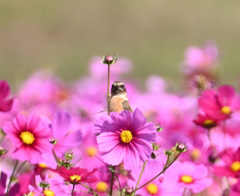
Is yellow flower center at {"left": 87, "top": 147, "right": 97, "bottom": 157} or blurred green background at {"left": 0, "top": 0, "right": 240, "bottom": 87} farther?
blurred green background at {"left": 0, "top": 0, "right": 240, "bottom": 87}

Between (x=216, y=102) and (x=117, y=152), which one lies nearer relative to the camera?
(x=117, y=152)

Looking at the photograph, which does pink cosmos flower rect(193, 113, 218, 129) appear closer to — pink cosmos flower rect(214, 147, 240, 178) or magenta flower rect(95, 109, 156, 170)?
pink cosmos flower rect(214, 147, 240, 178)

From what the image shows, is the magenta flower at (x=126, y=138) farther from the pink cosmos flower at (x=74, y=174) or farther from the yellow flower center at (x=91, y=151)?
the yellow flower center at (x=91, y=151)

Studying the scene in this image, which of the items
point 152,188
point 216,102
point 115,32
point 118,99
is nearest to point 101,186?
point 152,188

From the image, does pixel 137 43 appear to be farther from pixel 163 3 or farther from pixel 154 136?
pixel 154 136

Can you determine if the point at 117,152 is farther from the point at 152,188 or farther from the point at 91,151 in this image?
the point at 91,151

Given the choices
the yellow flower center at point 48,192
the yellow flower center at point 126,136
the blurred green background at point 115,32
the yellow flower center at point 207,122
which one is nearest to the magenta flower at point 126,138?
the yellow flower center at point 126,136

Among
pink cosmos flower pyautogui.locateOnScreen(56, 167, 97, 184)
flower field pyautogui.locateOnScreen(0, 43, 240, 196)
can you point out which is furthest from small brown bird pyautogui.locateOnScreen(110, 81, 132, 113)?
pink cosmos flower pyautogui.locateOnScreen(56, 167, 97, 184)
